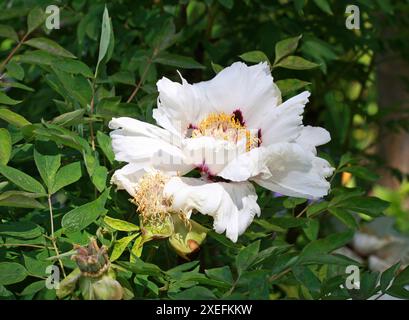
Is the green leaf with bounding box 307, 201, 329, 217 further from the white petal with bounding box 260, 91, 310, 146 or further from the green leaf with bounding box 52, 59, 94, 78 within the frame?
the green leaf with bounding box 52, 59, 94, 78

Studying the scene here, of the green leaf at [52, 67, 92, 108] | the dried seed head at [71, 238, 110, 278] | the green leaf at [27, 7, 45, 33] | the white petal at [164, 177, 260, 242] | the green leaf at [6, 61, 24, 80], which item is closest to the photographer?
the dried seed head at [71, 238, 110, 278]

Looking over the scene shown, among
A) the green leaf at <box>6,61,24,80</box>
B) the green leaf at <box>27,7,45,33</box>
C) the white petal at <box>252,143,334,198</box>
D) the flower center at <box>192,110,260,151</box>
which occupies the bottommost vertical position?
the white petal at <box>252,143,334,198</box>

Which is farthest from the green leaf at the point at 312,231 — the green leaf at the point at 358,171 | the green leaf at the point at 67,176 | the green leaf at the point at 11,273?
the green leaf at the point at 11,273

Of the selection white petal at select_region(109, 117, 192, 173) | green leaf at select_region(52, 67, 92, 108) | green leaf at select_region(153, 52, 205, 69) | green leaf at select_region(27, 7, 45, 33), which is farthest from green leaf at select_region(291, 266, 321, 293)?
green leaf at select_region(27, 7, 45, 33)

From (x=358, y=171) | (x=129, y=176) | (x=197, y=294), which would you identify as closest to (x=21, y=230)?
(x=129, y=176)

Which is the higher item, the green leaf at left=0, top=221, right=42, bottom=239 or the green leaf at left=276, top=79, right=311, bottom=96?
the green leaf at left=276, top=79, right=311, bottom=96

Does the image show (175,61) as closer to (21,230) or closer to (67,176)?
(67,176)
